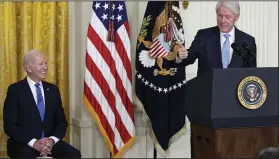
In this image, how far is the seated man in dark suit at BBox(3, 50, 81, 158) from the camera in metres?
3.99

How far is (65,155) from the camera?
13.4ft

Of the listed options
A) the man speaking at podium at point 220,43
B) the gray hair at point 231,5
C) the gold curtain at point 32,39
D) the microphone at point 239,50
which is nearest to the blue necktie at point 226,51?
the man speaking at podium at point 220,43

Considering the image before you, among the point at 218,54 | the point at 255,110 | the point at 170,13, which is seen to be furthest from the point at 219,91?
the point at 170,13

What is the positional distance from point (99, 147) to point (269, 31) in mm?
2582

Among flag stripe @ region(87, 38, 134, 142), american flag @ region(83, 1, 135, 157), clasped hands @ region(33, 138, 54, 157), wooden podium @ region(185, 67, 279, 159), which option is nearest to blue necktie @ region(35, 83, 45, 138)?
clasped hands @ region(33, 138, 54, 157)

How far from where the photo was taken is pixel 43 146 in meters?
3.97

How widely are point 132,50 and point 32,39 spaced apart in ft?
3.75

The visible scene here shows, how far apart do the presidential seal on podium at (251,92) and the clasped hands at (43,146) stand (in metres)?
1.73

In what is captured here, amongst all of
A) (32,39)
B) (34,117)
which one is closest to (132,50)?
(32,39)

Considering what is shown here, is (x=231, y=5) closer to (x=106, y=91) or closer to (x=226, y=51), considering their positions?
(x=226, y=51)

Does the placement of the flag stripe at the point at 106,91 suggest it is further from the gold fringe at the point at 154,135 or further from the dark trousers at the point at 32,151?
the dark trousers at the point at 32,151

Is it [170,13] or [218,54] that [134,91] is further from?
[218,54]

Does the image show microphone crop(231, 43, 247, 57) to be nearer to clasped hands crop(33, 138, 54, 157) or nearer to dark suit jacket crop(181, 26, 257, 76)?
dark suit jacket crop(181, 26, 257, 76)

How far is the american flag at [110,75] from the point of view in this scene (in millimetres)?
5152
